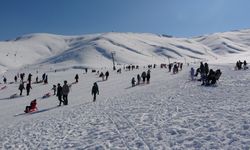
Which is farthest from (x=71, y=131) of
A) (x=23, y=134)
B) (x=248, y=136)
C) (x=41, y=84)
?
(x=41, y=84)

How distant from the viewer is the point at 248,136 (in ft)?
36.3

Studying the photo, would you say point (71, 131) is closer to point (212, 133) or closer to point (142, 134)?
point (142, 134)

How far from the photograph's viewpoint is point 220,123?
1318cm

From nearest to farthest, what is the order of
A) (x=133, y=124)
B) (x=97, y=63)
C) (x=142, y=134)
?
(x=142, y=134) < (x=133, y=124) < (x=97, y=63)

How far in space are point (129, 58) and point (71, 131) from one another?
183444 mm

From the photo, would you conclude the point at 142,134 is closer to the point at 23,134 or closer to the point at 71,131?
the point at 71,131

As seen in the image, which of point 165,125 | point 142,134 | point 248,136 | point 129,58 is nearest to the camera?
point 248,136

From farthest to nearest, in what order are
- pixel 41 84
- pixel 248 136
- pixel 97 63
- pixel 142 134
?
1. pixel 97 63
2. pixel 41 84
3. pixel 142 134
4. pixel 248 136

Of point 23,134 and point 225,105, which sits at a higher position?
point 225,105

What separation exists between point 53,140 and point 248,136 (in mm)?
7599

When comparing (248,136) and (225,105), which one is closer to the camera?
(248,136)

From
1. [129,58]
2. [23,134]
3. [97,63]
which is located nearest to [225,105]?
[23,134]

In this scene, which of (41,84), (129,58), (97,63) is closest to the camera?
(41,84)

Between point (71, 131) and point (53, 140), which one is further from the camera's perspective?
point (71, 131)
